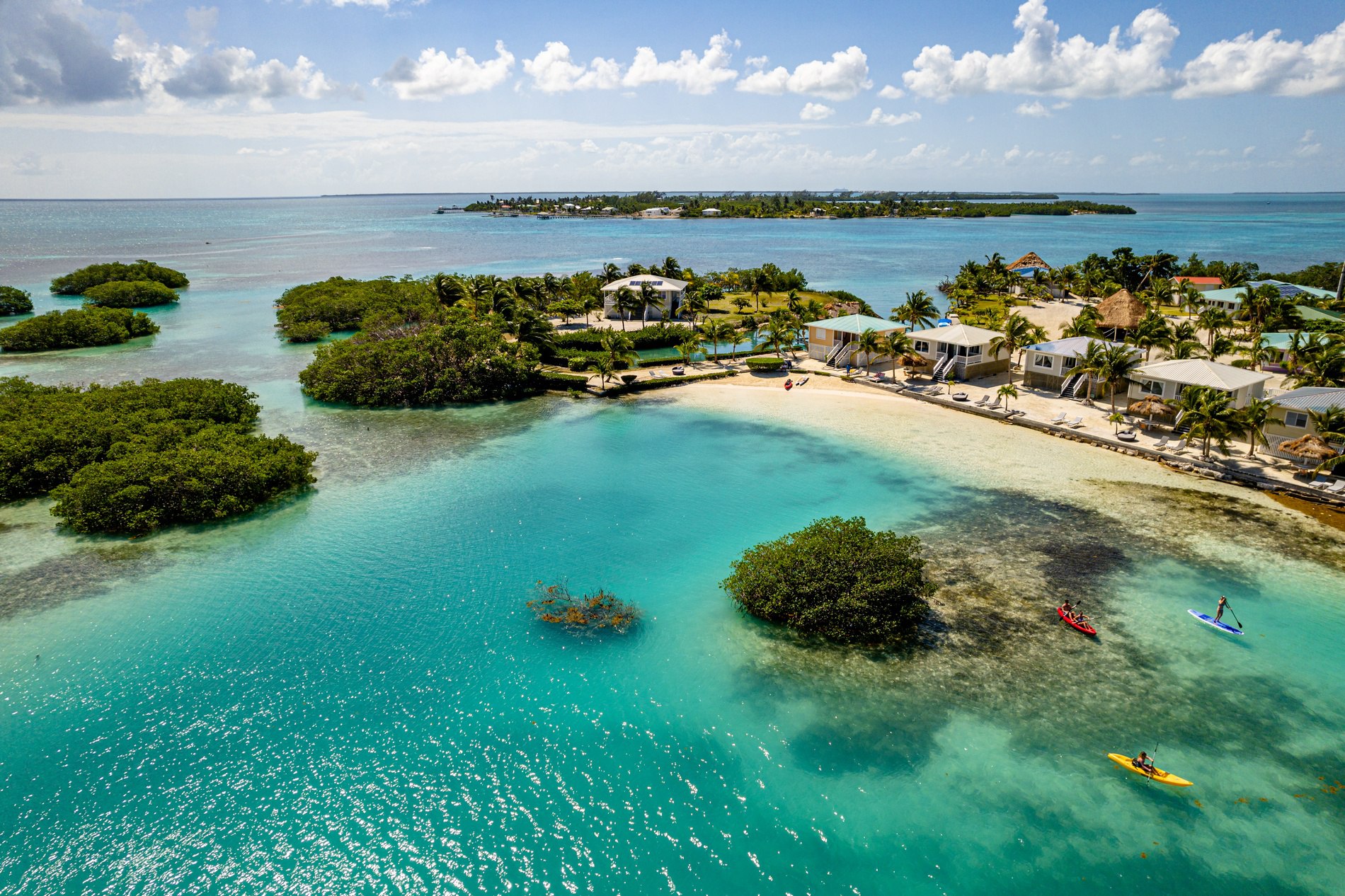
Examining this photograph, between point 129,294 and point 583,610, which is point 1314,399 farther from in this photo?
point 129,294

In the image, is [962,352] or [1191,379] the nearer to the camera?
[1191,379]

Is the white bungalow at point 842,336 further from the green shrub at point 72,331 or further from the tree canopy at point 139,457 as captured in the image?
the green shrub at point 72,331

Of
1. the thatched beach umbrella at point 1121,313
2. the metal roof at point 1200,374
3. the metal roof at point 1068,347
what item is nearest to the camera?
the metal roof at point 1200,374

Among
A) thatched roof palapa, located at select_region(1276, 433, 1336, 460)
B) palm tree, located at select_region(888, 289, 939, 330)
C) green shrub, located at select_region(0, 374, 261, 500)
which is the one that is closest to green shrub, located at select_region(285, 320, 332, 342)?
green shrub, located at select_region(0, 374, 261, 500)

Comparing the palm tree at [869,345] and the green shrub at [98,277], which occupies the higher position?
the green shrub at [98,277]

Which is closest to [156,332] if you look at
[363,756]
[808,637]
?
[363,756]

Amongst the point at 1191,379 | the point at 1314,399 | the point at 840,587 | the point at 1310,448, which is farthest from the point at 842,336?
the point at 840,587

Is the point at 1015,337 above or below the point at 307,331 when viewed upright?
above

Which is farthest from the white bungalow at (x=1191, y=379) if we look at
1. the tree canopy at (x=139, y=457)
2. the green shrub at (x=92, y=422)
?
the green shrub at (x=92, y=422)
